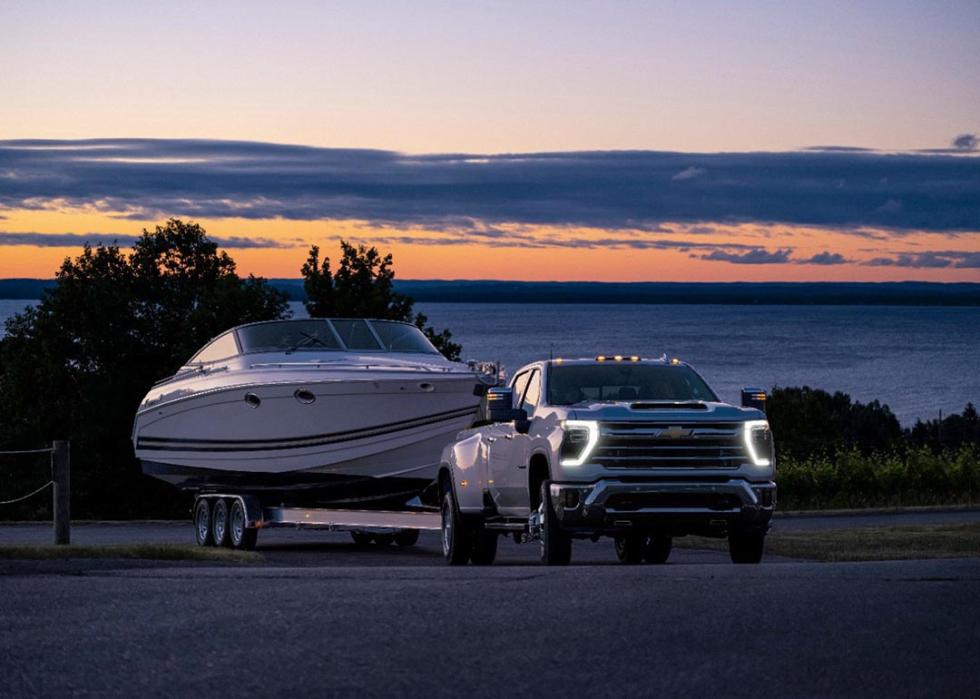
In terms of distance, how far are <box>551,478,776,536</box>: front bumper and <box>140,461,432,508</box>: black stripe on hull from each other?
22.3 feet

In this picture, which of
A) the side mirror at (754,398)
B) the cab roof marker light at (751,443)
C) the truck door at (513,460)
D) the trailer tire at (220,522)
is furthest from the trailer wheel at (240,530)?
the cab roof marker light at (751,443)

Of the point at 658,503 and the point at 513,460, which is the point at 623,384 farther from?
the point at 658,503

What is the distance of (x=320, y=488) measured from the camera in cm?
2259

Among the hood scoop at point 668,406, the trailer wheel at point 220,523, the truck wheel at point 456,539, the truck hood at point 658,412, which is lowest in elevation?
the trailer wheel at point 220,523

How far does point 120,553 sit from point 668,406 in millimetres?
6262

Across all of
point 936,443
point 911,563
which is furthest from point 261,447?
point 936,443

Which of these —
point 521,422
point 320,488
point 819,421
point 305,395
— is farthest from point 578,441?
point 819,421

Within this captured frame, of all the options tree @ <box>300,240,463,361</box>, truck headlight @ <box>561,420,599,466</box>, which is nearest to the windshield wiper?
truck headlight @ <box>561,420,599,466</box>

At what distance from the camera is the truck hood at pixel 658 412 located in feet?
51.6

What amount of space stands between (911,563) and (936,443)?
5659cm

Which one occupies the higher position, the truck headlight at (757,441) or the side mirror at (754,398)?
the side mirror at (754,398)

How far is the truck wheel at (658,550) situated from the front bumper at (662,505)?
10.6 ft

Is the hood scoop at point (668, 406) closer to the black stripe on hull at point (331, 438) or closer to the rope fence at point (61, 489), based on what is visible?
the black stripe on hull at point (331, 438)

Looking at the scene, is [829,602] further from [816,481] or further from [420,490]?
[816,481]
